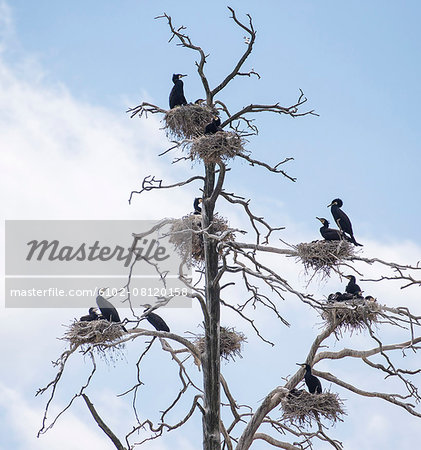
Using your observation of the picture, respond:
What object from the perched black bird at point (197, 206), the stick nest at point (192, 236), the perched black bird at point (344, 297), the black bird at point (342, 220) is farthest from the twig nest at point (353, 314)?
the perched black bird at point (197, 206)

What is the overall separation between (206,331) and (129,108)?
10.4ft

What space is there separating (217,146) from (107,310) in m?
2.52

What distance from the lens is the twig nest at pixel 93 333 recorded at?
A: 9359 millimetres

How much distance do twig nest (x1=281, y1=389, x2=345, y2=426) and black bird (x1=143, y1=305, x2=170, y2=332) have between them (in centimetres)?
180

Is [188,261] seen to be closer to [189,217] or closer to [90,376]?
[189,217]

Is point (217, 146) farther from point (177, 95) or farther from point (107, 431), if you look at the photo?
point (107, 431)

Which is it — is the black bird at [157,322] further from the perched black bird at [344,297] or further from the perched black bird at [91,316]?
the perched black bird at [344,297]

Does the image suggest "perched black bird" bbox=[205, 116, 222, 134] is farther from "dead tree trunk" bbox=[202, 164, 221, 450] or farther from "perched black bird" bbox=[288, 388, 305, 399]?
"perched black bird" bbox=[288, 388, 305, 399]

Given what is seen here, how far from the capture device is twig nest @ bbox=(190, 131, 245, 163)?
9.46m

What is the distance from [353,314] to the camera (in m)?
9.38

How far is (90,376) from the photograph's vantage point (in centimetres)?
940

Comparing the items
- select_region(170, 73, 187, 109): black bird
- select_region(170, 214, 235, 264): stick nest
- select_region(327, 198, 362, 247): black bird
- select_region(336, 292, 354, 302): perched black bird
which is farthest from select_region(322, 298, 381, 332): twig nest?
select_region(170, 73, 187, 109): black bird

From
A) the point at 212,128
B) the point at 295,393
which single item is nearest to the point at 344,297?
the point at 295,393

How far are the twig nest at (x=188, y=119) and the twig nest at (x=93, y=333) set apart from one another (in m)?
2.68
